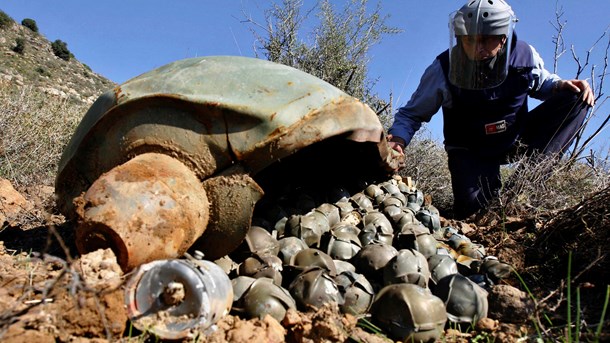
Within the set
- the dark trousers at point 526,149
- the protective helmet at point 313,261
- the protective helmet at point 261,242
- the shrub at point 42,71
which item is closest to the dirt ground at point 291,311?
the protective helmet at point 313,261

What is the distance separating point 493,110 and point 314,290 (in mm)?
3497

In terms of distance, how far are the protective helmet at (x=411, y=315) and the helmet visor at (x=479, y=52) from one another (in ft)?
10.5

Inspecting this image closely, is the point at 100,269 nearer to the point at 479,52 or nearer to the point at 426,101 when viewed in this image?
the point at 426,101

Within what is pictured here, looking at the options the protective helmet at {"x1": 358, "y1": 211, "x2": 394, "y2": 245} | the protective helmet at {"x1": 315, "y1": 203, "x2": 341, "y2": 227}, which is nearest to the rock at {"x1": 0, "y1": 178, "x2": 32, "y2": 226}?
the protective helmet at {"x1": 315, "y1": 203, "x2": 341, "y2": 227}

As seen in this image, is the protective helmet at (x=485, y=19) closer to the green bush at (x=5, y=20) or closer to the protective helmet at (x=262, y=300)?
the protective helmet at (x=262, y=300)

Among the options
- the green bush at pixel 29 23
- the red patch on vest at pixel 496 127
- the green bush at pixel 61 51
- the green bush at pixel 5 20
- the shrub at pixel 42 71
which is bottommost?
the red patch on vest at pixel 496 127

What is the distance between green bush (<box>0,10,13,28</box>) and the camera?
3247cm

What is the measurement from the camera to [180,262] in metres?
1.71

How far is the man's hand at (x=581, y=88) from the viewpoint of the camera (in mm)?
4738

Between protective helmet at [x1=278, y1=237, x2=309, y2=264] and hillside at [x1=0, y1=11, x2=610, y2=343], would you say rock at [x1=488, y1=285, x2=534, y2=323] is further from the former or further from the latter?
protective helmet at [x1=278, y1=237, x2=309, y2=264]

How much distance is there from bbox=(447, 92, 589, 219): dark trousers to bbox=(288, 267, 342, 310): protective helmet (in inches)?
116

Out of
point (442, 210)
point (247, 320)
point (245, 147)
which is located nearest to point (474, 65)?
point (442, 210)

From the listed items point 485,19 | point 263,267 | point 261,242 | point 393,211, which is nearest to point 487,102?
point 485,19

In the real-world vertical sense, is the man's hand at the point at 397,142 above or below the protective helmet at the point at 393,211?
above
